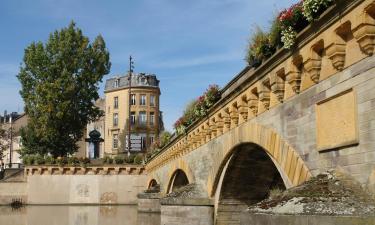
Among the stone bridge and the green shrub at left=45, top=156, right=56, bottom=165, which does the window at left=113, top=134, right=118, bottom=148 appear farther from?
the stone bridge

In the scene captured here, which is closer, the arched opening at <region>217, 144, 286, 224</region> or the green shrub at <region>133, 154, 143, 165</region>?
the arched opening at <region>217, 144, 286, 224</region>

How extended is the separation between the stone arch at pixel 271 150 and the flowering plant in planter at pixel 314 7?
7.60 feet

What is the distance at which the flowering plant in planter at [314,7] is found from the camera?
23.9 feet

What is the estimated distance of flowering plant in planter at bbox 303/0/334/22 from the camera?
7.28m

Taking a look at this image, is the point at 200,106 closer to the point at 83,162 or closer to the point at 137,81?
the point at 83,162

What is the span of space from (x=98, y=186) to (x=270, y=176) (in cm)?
3897

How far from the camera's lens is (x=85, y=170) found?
52.7 m

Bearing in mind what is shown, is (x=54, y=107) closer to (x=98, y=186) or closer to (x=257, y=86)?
(x=98, y=186)

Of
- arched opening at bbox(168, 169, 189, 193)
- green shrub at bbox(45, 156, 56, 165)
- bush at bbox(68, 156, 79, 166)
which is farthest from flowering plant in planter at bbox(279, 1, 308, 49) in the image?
green shrub at bbox(45, 156, 56, 165)

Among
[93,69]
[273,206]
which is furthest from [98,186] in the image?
[273,206]

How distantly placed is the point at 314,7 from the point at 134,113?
→ 6971 centimetres

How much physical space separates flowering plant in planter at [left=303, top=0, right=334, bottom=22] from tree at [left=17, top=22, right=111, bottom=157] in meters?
47.7

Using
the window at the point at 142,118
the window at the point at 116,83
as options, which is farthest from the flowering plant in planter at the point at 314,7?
the window at the point at 116,83

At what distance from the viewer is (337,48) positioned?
7145 millimetres
